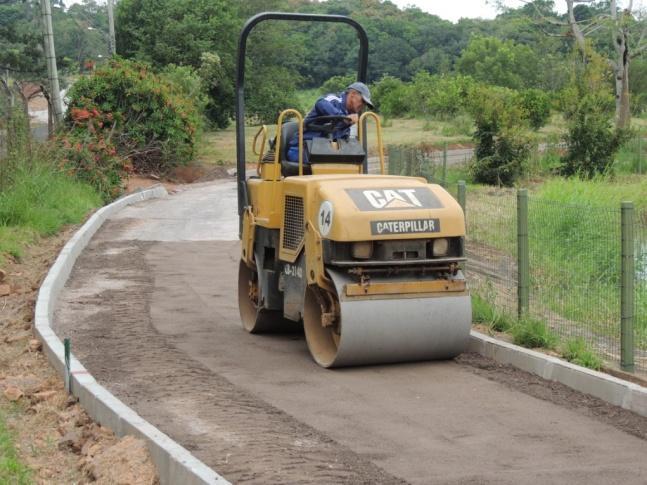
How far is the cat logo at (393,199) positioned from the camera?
8852 mm

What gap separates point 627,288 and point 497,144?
19.9m

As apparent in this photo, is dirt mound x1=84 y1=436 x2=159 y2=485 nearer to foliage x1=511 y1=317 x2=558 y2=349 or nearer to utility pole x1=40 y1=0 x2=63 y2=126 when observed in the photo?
foliage x1=511 y1=317 x2=558 y2=349

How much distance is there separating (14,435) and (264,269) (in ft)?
10.7

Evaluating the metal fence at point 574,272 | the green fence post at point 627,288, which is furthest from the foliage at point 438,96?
the green fence post at point 627,288

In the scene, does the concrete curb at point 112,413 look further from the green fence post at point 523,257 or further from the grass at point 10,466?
the green fence post at point 523,257

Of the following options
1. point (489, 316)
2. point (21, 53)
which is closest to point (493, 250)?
point (489, 316)

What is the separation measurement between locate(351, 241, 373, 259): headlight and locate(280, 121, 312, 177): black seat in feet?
4.82

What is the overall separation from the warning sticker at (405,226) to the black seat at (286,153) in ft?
4.94

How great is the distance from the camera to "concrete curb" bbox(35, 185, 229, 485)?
6105 millimetres

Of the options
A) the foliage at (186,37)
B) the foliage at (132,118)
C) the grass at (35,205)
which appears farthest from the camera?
the foliage at (186,37)

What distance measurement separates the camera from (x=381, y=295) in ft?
29.1

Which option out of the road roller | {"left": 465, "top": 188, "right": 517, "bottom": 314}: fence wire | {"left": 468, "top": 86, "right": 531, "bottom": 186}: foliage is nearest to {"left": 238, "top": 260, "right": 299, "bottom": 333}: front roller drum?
the road roller

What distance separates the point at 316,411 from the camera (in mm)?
7863

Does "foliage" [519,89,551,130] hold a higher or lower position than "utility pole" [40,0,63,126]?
lower
